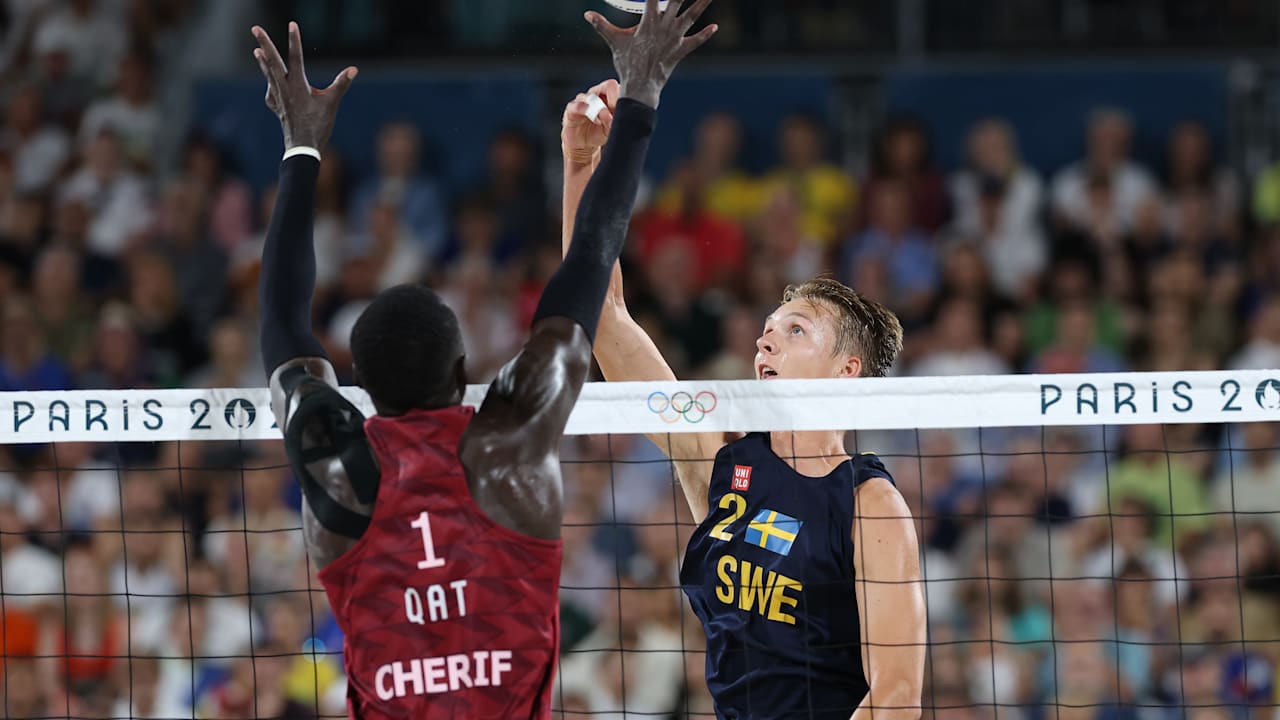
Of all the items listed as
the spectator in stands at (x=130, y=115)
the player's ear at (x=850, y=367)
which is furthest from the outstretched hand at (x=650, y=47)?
the spectator in stands at (x=130, y=115)

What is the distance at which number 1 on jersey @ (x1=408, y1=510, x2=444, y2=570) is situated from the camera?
3143 millimetres

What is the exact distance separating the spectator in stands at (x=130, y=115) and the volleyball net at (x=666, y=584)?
11.4ft

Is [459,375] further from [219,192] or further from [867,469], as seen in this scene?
[219,192]

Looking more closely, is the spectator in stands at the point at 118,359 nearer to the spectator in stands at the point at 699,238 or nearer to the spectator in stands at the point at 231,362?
the spectator in stands at the point at 231,362

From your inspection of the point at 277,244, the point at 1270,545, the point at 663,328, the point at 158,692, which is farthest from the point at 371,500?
the point at 663,328

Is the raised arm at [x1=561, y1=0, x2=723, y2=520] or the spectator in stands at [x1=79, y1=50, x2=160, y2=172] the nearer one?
the raised arm at [x1=561, y1=0, x2=723, y2=520]

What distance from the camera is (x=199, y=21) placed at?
44.4 ft

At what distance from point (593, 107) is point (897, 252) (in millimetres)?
7163

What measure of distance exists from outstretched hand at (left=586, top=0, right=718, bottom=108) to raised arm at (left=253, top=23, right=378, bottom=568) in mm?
645

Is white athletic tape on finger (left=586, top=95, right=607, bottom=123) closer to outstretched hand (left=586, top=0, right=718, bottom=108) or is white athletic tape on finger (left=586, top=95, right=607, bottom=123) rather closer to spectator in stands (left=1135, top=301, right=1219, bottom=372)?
outstretched hand (left=586, top=0, right=718, bottom=108)

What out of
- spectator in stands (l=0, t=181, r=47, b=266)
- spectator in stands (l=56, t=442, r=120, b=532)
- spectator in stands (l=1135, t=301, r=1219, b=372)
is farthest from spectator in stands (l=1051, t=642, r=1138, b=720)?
spectator in stands (l=0, t=181, r=47, b=266)

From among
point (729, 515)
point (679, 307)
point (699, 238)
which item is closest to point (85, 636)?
point (679, 307)

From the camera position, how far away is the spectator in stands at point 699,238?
11328 mm

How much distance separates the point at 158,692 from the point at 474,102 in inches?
232
